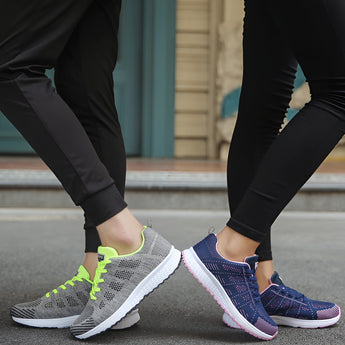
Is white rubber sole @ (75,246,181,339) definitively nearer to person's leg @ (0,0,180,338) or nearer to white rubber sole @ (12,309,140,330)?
person's leg @ (0,0,180,338)

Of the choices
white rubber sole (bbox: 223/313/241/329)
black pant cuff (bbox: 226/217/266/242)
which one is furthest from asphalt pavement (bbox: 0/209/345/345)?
black pant cuff (bbox: 226/217/266/242)

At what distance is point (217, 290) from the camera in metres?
1.13

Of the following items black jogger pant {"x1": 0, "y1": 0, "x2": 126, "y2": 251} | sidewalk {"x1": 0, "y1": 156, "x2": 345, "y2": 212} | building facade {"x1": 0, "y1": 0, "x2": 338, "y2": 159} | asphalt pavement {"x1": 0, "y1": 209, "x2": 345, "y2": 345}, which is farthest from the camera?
building facade {"x1": 0, "y1": 0, "x2": 338, "y2": 159}

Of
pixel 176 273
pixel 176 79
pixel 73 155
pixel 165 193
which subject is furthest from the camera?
pixel 176 79

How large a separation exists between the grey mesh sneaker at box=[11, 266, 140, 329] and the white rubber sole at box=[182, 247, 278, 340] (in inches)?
6.5

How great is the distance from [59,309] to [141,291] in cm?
20

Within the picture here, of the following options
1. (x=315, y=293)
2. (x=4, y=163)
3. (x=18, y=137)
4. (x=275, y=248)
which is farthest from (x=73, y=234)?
(x=18, y=137)

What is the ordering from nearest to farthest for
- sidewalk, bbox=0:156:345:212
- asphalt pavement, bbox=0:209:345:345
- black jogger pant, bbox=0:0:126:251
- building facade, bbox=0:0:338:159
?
black jogger pant, bbox=0:0:126:251
asphalt pavement, bbox=0:209:345:345
sidewalk, bbox=0:156:345:212
building facade, bbox=0:0:338:159

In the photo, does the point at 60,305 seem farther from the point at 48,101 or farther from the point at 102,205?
the point at 48,101

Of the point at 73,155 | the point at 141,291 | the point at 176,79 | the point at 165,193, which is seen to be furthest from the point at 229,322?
the point at 176,79

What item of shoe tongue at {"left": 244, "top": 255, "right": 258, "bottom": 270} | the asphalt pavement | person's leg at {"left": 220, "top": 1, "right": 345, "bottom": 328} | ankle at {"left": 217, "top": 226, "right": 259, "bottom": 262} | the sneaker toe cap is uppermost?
person's leg at {"left": 220, "top": 1, "right": 345, "bottom": 328}

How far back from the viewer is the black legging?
106 centimetres

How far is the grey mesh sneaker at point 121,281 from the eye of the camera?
3.62ft

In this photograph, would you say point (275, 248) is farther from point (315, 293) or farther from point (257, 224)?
point (257, 224)
